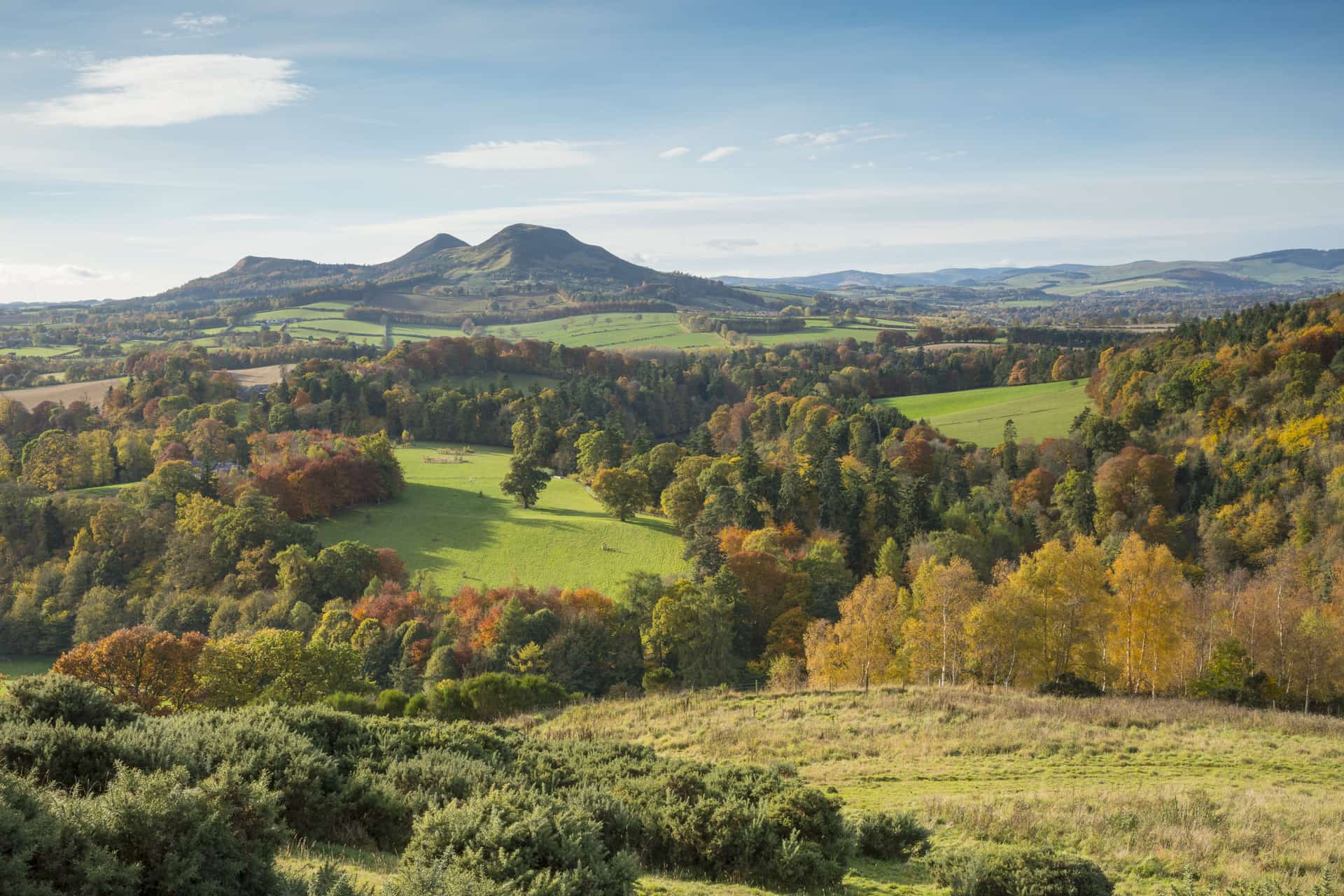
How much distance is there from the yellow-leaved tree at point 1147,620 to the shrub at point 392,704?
36638 mm

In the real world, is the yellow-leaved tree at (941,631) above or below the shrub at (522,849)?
below

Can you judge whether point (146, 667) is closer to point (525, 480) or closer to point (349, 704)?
point (349, 704)

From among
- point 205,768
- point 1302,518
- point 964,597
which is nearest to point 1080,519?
point 1302,518

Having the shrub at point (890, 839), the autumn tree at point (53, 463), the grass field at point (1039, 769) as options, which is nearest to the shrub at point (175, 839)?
the grass field at point (1039, 769)

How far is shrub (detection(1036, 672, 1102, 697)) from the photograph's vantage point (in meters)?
35.4

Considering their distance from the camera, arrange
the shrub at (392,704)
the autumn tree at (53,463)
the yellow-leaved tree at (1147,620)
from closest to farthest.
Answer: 1. the shrub at (392,704)
2. the yellow-leaved tree at (1147,620)
3. the autumn tree at (53,463)

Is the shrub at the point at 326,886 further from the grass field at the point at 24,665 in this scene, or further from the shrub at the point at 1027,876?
the grass field at the point at 24,665

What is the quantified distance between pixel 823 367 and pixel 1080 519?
271 ft

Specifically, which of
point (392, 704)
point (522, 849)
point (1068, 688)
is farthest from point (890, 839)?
point (392, 704)

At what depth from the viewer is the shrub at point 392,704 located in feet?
109

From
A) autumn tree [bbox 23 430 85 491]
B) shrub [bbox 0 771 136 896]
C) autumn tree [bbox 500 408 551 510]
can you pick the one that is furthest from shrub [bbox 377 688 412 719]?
autumn tree [bbox 23 430 85 491]

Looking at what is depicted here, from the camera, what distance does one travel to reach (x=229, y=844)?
1006cm

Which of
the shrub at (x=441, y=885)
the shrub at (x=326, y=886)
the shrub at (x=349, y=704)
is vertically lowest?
the shrub at (x=349, y=704)

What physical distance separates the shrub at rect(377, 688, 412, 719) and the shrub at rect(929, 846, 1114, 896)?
85.2ft
